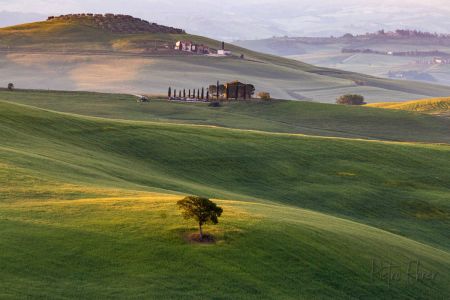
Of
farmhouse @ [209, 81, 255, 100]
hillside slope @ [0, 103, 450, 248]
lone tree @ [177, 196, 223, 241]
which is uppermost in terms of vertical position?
farmhouse @ [209, 81, 255, 100]

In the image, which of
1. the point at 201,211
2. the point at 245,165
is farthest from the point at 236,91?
the point at 201,211

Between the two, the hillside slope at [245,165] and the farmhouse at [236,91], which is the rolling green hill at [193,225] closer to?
the hillside slope at [245,165]

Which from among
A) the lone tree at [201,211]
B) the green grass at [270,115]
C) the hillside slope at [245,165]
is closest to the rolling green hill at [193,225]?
the hillside slope at [245,165]

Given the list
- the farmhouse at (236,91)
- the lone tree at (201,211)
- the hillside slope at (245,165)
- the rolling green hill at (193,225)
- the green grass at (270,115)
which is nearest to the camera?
the rolling green hill at (193,225)

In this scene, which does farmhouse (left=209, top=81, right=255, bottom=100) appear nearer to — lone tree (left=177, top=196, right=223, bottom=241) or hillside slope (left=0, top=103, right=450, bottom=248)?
hillside slope (left=0, top=103, right=450, bottom=248)

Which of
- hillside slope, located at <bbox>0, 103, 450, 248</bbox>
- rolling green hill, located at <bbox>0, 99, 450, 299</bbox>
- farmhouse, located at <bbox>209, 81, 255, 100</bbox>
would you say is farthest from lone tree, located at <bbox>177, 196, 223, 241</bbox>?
farmhouse, located at <bbox>209, 81, 255, 100</bbox>

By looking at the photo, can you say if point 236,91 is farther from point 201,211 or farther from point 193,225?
point 201,211

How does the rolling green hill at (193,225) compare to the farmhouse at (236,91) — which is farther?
the farmhouse at (236,91)

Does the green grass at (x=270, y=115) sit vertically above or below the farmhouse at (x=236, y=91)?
below
